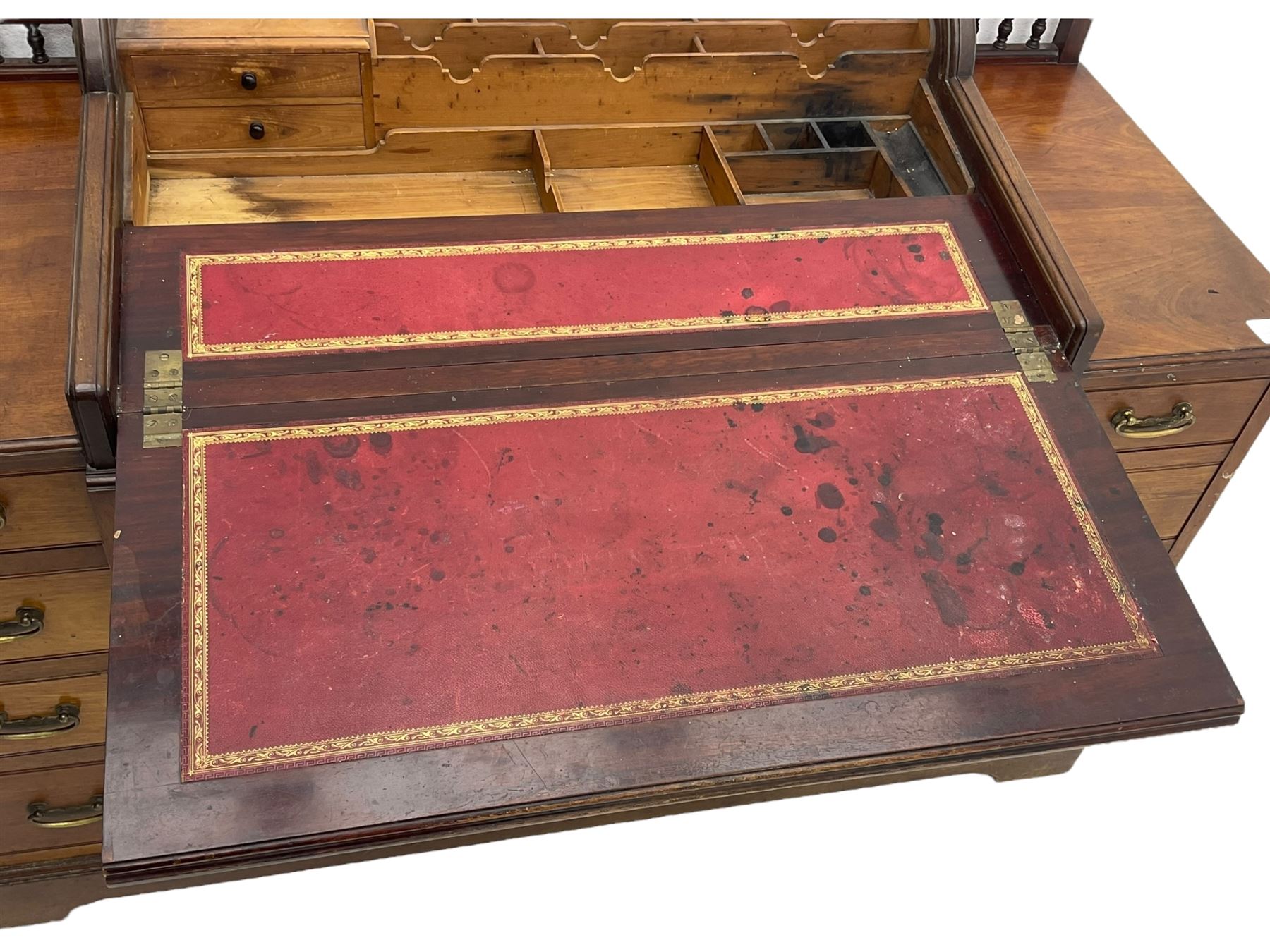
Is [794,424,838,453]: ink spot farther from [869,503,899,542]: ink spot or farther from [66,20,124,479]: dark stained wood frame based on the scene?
[66,20,124,479]: dark stained wood frame

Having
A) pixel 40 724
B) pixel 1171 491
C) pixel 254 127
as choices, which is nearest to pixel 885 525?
pixel 1171 491

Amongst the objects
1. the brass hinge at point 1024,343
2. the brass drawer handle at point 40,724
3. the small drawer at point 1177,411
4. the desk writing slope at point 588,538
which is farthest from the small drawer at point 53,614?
the small drawer at point 1177,411

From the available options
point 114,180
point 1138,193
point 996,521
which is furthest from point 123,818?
point 1138,193

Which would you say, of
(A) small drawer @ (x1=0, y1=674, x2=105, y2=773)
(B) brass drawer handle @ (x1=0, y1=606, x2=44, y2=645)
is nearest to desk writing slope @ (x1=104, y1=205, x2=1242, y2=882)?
(B) brass drawer handle @ (x1=0, y1=606, x2=44, y2=645)

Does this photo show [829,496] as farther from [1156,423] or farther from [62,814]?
[62,814]

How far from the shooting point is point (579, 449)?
1.79 m

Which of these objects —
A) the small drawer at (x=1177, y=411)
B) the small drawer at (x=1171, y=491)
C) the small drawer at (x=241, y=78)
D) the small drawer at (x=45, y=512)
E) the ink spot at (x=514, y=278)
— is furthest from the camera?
the small drawer at (x=1171, y=491)

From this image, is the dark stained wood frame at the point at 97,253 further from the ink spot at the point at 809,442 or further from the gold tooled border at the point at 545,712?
the ink spot at the point at 809,442

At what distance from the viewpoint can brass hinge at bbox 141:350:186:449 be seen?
171cm

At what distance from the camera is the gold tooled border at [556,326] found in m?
1.84

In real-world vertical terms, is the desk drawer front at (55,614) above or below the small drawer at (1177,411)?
below

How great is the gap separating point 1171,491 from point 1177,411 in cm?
28

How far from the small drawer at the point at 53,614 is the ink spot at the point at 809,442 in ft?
3.72
